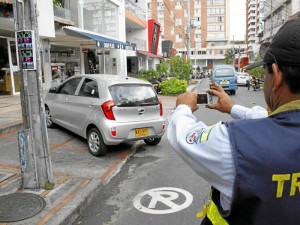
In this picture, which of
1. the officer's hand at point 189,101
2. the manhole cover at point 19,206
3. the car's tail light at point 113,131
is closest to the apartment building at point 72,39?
the car's tail light at point 113,131

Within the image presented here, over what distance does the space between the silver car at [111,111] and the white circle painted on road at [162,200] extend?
67.9 inches

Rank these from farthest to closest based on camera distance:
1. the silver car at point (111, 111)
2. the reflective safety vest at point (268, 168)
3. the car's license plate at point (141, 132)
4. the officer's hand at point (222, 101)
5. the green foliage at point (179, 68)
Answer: the green foliage at point (179, 68)
the car's license plate at point (141, 132)
the silver car at point (111, 111)
the officer's hand at point (222, 101)
the reflective safety vest at point (268, 168)

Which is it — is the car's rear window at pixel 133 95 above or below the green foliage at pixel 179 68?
below

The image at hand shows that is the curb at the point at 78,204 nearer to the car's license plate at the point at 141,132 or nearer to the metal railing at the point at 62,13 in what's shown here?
the car's license plate at the point at 141,132

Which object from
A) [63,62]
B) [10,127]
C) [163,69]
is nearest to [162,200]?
[10,127]

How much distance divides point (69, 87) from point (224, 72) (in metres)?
15.0

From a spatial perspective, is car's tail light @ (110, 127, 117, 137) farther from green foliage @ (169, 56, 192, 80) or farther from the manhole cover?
green foliage @ (169, 56, 192, 80)

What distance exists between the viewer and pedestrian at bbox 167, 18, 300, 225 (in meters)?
1.08

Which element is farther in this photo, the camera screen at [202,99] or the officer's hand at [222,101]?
the officer's hand at [222,101]

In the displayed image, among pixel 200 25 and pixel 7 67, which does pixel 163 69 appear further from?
pixel 200 25

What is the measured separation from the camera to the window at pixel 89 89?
21.1 feet

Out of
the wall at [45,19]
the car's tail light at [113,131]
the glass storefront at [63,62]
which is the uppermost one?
the wall at [45,19]

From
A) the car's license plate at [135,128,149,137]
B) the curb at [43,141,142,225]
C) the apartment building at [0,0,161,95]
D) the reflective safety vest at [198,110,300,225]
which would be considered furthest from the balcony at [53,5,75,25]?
the reflective safety vest at [198,110,300,225]

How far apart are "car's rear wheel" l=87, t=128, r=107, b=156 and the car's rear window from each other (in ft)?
2.45
